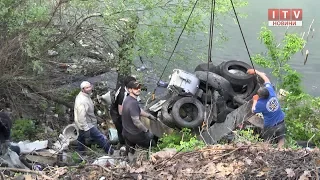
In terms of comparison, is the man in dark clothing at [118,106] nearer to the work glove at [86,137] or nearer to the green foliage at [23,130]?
the work glove at [86,137]

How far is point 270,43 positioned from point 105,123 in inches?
153

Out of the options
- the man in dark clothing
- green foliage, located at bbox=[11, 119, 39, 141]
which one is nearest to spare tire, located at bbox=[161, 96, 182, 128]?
the man in dark clothing

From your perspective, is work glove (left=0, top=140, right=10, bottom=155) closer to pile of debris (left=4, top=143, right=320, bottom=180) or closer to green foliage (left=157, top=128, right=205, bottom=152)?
pile of debris (left=4, top=143, right=320, bottom=180)

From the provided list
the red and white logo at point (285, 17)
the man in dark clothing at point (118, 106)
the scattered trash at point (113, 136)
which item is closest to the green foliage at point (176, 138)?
the man in dark clothing at point (118, 106)

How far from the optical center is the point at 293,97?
10164mm

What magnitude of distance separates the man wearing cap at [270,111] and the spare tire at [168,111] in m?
1.56

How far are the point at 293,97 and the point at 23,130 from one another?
5.23 meters

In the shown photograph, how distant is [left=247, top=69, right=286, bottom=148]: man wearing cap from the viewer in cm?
809

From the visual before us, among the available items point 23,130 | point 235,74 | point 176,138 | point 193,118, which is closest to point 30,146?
point 23,130

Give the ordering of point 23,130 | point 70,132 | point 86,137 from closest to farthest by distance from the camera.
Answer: point 86,137 → point 23,130 → point 70,132

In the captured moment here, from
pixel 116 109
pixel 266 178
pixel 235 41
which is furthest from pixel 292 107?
pixel 235 41

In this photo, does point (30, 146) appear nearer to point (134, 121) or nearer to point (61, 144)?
point (61, 144)

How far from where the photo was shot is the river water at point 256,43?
1318 centimetres

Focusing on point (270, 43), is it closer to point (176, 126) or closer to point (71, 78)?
point (176, 126)
